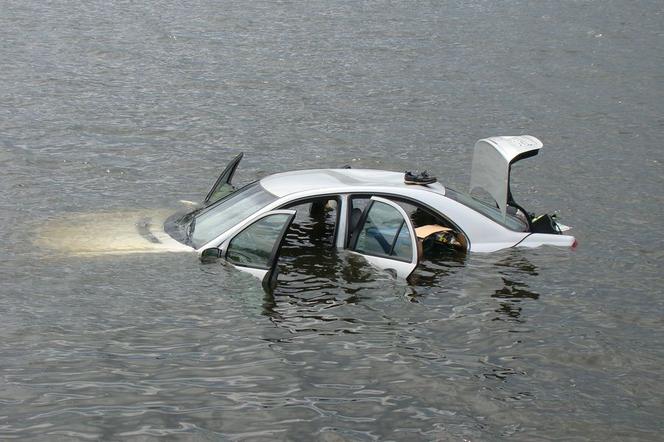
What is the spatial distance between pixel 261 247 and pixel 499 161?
3.29m

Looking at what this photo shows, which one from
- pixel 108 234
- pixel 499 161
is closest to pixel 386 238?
pixel 499 161

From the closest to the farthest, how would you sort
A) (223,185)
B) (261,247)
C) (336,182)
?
(261,247)
(336,182)
(223,185)

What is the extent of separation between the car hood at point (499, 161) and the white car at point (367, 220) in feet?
0.04

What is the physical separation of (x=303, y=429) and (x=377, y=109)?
17217mm

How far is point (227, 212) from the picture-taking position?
13.2 meters

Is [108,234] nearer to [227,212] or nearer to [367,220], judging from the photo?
[227,212]

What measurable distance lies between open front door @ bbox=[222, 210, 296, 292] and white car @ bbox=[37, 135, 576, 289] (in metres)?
0.01

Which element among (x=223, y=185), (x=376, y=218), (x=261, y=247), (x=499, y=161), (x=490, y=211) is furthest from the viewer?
(x=223, y=185)

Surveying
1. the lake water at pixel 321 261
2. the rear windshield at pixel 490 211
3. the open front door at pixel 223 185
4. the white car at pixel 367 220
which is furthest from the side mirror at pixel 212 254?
the rear windshield at pixel 490 211

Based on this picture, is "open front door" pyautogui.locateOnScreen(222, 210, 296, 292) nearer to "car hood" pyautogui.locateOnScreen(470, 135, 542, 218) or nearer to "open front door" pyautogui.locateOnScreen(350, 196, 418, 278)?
"open front door" pyautogui.locateOnScreen(350, 196, 418, 278)

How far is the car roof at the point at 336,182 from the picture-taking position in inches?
504

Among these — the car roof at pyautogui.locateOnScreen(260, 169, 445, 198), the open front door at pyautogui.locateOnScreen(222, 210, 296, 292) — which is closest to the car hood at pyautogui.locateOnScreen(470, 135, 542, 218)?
the car roof at pyautogui.locateOnScreen(260, 169, 445, 198)

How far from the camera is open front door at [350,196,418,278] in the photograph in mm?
12391

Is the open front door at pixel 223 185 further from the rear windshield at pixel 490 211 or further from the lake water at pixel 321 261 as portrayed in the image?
the rear windshield at pixel 490 211
